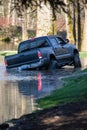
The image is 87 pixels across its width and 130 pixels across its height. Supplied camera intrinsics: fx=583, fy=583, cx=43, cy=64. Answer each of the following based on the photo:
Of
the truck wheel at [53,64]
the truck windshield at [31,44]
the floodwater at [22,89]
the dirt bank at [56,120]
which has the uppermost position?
the dirt bank at [56,120]

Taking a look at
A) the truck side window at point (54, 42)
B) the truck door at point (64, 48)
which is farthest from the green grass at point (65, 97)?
the truck door at point (64, 48)

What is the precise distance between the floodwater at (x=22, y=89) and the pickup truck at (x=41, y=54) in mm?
542

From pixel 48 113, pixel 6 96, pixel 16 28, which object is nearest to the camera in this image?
pixel 48 113

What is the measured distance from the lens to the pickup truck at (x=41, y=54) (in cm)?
2861

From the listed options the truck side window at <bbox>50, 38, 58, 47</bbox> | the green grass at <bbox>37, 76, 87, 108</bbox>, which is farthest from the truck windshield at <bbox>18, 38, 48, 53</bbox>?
the green grass at <bbox>37, 76, 87, 108</bbox>

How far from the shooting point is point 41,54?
28516 mm

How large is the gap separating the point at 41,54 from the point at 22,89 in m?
8.78

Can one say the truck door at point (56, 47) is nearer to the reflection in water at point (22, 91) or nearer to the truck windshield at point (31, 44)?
the truck windshield at point (31, 44)

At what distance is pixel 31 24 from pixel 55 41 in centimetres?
6188

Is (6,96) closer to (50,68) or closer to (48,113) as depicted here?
(48,113)

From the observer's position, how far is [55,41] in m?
29.9

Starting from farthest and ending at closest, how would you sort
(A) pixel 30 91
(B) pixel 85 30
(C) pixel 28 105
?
(B) pixel 85 30
(A) pixel 30 91
(C) pixel 28 105

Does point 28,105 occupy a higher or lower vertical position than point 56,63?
higher

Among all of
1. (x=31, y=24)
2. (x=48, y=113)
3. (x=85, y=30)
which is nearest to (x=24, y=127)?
(x=48, y=113)
